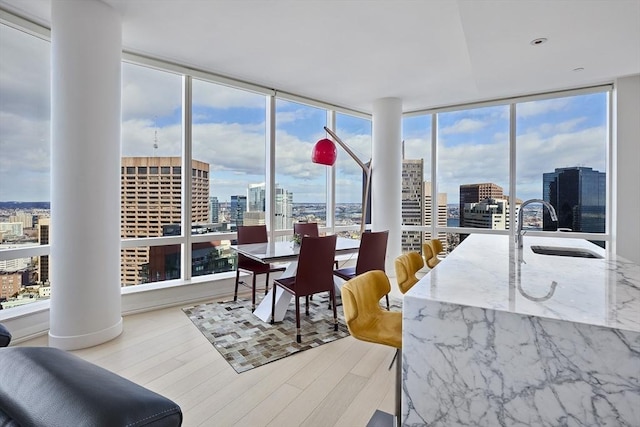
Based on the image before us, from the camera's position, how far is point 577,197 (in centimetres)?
471

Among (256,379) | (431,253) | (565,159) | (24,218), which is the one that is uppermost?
(565,159)

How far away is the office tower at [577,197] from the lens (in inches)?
180

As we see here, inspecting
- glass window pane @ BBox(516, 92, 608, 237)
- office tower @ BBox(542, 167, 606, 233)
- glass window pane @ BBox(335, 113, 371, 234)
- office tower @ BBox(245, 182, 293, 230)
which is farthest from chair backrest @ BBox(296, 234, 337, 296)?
office tower @ BBox(542, 167, 606, 233)

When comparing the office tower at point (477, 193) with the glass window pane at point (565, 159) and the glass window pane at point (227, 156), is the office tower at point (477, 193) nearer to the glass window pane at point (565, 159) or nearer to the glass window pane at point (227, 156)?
the glass window pane at point (565, 159)

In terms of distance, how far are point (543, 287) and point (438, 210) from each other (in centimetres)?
462

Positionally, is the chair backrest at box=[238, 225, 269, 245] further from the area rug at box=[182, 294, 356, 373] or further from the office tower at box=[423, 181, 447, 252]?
the office tower at box=[423, 181, 447, 252]

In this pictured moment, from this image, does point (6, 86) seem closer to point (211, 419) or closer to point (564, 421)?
point (211, 419)

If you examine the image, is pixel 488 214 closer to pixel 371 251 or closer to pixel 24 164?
pixel 371 251

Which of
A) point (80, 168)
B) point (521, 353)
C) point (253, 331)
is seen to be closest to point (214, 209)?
point (80, 168)

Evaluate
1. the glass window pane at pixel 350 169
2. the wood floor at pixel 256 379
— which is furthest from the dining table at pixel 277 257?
the glass window pane at pixel 350 169

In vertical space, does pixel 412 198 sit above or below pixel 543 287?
above

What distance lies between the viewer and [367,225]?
6023 mm

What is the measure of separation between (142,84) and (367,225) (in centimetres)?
408

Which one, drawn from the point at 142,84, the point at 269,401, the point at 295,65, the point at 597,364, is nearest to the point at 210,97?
the point at 142,84
